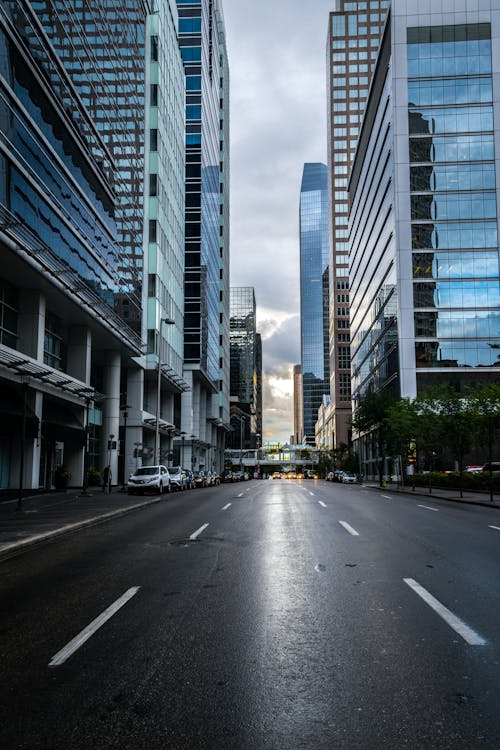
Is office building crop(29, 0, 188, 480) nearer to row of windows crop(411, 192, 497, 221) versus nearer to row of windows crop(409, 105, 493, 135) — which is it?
row of windows crop(411, 192, 497, 221)

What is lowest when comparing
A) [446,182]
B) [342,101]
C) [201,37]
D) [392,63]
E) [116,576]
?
[116,576]

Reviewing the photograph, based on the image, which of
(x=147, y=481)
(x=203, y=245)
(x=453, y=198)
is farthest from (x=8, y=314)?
(x=453, y=198)

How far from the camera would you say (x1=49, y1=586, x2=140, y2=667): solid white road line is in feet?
17.5

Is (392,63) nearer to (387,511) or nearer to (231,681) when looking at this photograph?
(387,511)

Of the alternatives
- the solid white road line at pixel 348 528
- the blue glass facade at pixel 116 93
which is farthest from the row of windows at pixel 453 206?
the solid white road line at pixel 348 528

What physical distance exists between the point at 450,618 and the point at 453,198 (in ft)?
224

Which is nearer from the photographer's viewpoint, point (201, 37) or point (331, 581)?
point (331, 581)

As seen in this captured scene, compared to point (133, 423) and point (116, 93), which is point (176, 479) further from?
point (116, 93)

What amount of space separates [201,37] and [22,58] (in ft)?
203

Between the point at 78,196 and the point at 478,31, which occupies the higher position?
the point at 478,31

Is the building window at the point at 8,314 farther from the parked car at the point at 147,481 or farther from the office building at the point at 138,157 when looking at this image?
the office building at the point at 138,157

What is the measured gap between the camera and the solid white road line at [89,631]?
5337 mm

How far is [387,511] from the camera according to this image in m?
20.1

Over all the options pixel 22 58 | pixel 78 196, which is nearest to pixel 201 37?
pixel 78 196
